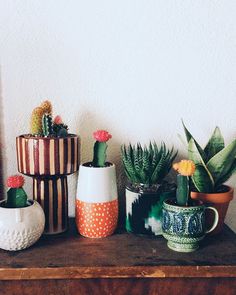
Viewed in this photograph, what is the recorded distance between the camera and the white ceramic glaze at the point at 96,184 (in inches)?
27.5

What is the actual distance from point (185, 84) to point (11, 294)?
0.56 metres

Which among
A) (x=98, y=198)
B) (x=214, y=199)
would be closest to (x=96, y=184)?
(x=98, y=198)

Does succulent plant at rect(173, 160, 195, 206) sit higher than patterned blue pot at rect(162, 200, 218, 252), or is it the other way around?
succulent plant at rect(173, 160, 195, 206)

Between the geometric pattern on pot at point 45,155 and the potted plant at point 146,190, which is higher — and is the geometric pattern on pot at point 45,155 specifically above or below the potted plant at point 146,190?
above

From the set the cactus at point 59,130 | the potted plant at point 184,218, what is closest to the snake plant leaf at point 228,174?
the potted plant at point 184,218

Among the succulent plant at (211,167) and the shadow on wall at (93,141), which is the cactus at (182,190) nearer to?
the succulent plant at (211,167)

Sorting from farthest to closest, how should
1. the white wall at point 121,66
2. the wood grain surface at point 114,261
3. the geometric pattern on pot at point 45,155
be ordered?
the white wall at point 121,66 < the geometric pattern on pot at point 45,155 < the wood grain surface at point 114,261

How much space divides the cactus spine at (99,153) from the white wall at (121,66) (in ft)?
0.38

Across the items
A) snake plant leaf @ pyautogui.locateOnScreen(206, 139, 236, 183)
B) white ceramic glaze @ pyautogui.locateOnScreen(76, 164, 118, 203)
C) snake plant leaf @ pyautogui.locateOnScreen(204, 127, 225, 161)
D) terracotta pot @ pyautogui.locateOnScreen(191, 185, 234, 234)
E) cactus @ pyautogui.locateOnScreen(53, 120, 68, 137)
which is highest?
cactus @ pyautogui.locateOnScreen(53, 120, 68, 137)

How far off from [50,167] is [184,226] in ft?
0.91

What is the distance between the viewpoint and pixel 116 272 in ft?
1.91

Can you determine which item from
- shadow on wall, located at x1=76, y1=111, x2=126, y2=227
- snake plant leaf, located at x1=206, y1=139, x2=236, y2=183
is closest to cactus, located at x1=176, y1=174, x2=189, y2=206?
snake plant leaf, located at x1=206, y1=139, x2=236, y2=183

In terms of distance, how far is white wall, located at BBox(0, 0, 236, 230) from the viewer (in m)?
0.80

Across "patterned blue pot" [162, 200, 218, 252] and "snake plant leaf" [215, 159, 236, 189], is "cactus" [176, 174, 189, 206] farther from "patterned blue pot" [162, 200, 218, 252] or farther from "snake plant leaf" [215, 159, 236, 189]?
"snake plant leaf" [215, 159, 236, 189]
